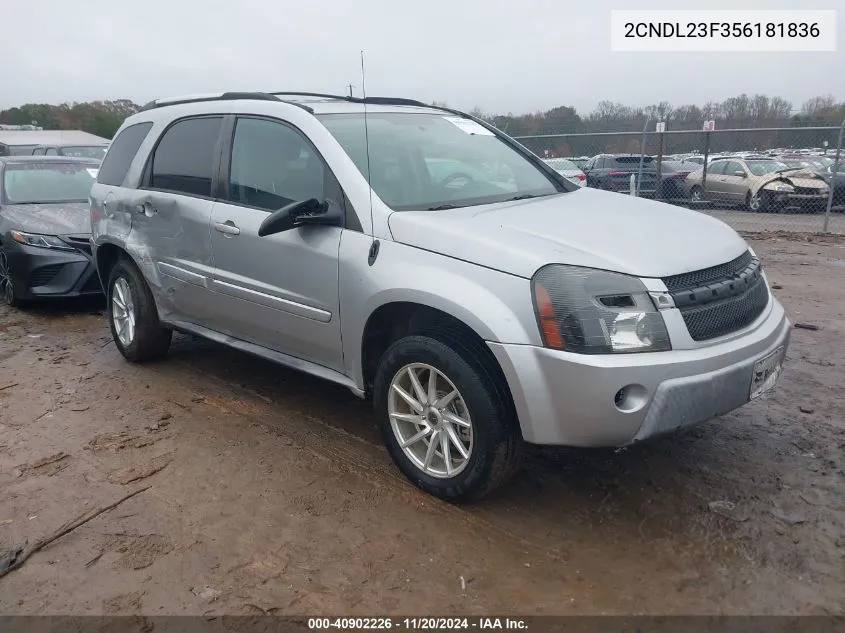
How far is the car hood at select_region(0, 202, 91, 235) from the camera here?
707 cm

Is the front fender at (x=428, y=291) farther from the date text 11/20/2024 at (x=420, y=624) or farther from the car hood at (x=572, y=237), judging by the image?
the date text 11/20/2024 at (x=420, y=624)

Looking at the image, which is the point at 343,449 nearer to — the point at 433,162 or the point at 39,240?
the point at 433,162

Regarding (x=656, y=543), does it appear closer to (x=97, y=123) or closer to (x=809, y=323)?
(x=809, y=323)

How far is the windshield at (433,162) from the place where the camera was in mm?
3713

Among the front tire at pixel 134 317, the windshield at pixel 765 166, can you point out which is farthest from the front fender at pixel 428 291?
the windshield at pixel 765 166

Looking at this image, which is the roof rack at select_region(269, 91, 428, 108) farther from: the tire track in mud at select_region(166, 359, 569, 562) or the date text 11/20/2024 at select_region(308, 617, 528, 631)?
the date text 11/20/2024 at select_region(308, 617, 528, 631)

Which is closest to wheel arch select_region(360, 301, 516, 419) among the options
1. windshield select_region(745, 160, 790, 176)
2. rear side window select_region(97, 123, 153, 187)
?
rear side window select_region(97, 123, 153, 187)

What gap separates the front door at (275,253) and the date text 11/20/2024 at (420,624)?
142 cm

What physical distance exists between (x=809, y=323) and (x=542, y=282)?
13.7 ft

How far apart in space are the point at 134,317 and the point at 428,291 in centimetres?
296

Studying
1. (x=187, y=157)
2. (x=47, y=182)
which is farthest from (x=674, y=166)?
(x=187, y=157)

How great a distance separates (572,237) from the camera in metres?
3.12

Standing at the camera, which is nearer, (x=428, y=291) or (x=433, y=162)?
(x=428, y=291)

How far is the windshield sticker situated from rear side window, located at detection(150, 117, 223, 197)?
145 cm
